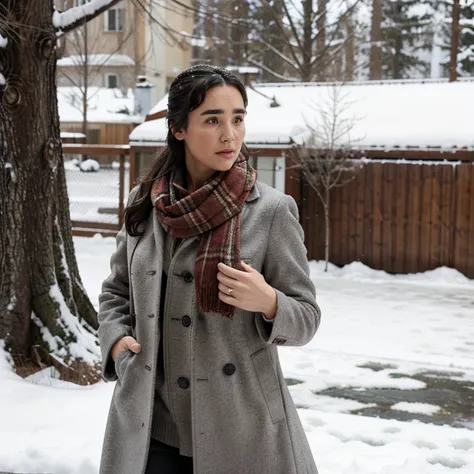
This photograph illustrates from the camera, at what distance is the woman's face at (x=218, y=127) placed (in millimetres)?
2430

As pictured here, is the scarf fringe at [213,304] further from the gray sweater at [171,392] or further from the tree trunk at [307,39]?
the tree trunk at [307,39]

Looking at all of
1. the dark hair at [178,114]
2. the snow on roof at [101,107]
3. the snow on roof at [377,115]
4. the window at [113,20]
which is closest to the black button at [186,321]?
the dark hair at [178,114]

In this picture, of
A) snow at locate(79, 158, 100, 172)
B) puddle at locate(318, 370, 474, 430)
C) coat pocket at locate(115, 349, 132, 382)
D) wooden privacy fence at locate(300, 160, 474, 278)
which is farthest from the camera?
snow at locate(79, 158, 100, 172)

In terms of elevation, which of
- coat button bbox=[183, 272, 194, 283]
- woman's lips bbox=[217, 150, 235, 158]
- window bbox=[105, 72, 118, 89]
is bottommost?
coat button bbox=[183, 272, 194, 283]

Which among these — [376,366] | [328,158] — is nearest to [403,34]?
[328,158]

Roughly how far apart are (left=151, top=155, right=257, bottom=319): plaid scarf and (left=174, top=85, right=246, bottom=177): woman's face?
5 centimetres

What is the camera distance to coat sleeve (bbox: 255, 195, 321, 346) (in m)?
2.33

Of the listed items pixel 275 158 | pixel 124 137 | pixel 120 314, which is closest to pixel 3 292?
pixel 120 314

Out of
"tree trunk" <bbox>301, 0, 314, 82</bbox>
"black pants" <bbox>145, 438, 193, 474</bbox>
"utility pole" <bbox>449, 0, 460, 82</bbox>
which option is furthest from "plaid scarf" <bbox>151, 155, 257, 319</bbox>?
"tree trunk" <bbox>301, 0, 314, 82</bbox>

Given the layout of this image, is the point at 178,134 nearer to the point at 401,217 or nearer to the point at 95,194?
the point at 401,217

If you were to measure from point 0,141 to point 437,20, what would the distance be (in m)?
35.6

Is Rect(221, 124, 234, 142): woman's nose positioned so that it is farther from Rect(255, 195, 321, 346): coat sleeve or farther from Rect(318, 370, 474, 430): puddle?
Rect(318, 370, 474, 430): puddle

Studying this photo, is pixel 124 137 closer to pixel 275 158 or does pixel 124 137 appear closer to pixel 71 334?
pixel 275 158

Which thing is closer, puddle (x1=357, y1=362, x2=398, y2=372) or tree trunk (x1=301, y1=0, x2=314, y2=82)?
puddle (x1=357, y1=362, x2=398, y2=372)
